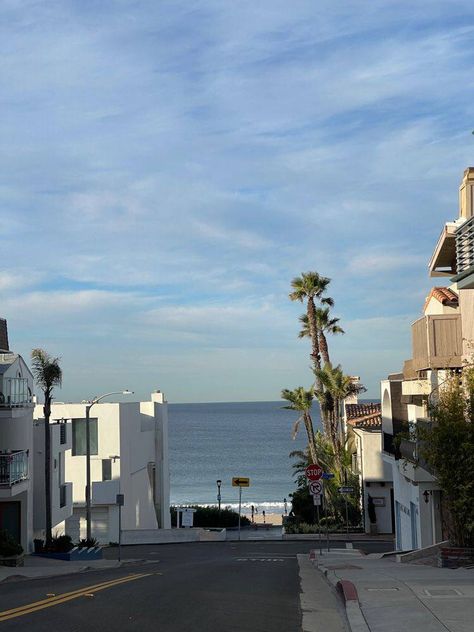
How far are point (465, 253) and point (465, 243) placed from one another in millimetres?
217

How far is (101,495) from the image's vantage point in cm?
5591

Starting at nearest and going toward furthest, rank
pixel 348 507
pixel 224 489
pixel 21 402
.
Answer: pixel 21 402 → pixel 348 507 → pixel 224 489

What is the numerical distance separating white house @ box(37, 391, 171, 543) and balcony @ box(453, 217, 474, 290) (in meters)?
36.5

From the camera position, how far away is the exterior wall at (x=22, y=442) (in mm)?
34781

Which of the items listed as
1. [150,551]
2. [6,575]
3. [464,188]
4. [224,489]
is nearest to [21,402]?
[6,575]

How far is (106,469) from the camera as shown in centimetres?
5819

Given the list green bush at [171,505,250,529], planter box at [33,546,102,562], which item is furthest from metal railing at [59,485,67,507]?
green bush at [171,505,250,529]

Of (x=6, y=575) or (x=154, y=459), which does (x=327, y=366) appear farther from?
(x=6, y=575)

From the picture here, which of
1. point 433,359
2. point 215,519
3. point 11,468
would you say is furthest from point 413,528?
point 215,519

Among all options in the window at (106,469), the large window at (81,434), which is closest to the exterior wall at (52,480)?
the window at (106,469)

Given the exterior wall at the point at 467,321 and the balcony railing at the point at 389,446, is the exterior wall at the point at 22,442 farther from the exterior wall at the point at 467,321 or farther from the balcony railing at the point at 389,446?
the exterior wall at the point at 467,321

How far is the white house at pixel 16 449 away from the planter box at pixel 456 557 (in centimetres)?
1872

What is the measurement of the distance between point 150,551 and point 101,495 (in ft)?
42.5

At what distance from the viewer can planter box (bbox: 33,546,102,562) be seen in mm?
36000
